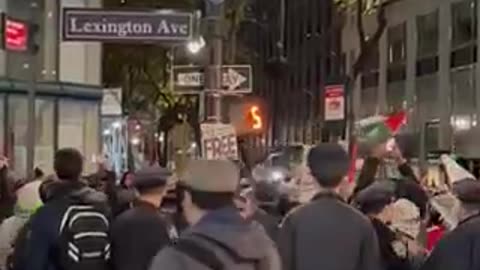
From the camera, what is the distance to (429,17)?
4372 cm

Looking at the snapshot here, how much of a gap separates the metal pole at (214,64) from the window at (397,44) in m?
32.7

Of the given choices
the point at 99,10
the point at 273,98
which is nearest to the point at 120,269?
the point at 99,10

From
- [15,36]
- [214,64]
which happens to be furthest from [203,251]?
[15,36]

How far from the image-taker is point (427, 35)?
4419 cm

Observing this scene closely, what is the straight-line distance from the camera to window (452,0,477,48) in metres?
38.3

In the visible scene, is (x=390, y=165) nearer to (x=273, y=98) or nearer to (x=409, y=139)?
(x=409, y=139)

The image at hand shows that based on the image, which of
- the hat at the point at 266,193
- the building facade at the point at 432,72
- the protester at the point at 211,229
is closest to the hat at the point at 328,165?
the protester at the point at 211,229

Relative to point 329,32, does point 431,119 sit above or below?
below

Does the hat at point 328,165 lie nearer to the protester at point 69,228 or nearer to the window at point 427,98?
the protester at point 69,228

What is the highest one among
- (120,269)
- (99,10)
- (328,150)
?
(99,10)

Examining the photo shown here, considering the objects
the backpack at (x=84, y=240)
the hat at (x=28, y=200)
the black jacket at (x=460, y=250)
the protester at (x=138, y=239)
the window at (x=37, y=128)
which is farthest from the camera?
the window at (x=37, y=128)

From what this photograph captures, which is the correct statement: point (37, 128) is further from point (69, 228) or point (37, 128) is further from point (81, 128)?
point (69, 228)

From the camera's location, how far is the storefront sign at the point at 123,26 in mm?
16250

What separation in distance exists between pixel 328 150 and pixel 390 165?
16.1ft
